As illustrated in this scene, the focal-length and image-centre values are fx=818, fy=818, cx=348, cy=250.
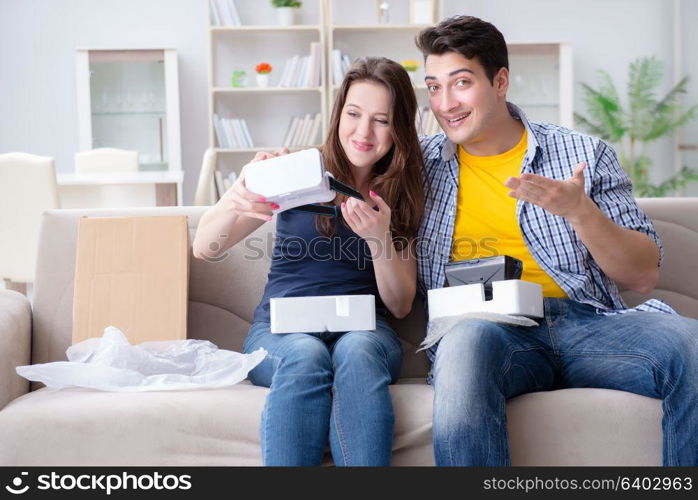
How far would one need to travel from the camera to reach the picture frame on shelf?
5.50 metres

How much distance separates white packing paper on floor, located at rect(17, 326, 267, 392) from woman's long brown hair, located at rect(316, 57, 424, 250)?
1.16 ft

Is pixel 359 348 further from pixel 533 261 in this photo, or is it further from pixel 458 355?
pixel 533 261

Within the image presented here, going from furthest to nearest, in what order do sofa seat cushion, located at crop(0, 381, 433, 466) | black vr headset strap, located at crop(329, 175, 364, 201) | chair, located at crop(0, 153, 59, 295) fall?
chair, located at crop(0, 153, 59, 295) → black vr headset strap, located at crop(329, 175, 364, 201) → sofa seat cushion, located at crop(0, 381, 433, 466)

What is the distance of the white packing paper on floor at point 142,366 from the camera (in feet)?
5.23

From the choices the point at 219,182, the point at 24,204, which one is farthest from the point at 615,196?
the point at 219,182

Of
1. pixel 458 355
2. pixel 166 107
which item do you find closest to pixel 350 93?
pixel 458 355

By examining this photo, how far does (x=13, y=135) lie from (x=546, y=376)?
16.7 feet

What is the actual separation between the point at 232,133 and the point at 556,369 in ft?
14.1

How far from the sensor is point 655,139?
580 centimetres

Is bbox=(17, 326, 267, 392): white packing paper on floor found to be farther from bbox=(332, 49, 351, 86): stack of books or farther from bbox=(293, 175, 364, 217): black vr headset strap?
bbox=(332, 49, 351, 86): stack of books

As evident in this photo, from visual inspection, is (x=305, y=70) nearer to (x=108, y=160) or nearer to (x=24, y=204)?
(x=108, y=160)

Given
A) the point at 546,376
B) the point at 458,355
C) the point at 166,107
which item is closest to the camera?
the point at 458,355

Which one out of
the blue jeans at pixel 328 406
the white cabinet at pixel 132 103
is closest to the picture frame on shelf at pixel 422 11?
the white cabinet at pixel 132 103

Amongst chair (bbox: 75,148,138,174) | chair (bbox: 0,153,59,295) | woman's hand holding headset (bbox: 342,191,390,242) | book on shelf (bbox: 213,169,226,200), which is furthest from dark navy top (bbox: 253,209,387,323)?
book on shelf (bbox: 213,169,226,200)
